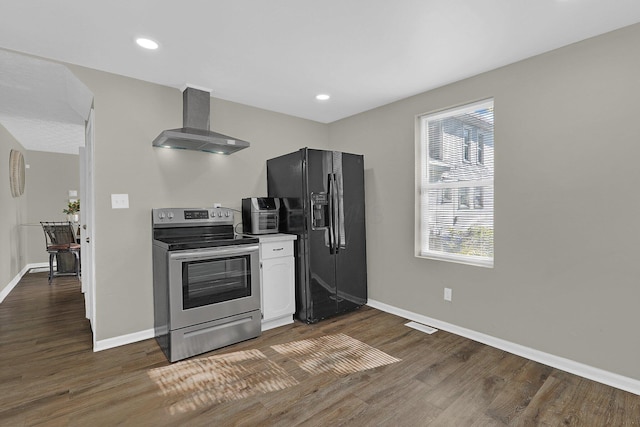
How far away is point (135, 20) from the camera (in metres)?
2.04

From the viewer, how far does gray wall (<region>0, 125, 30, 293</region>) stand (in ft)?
14.3

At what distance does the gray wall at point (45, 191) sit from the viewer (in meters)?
6.34

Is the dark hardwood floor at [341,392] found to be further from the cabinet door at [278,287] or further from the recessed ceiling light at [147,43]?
the recessed ceiling light at [147,43]

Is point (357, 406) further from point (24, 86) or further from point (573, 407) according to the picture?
point (24, 86)

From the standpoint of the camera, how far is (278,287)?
3.28 meters

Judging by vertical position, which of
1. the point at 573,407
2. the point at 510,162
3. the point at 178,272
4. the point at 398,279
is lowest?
the point at 573,407

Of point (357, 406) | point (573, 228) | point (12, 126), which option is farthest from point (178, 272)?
point (12, 126)

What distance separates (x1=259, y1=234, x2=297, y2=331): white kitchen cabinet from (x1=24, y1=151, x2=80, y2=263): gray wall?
591cm

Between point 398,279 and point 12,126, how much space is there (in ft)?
19.0

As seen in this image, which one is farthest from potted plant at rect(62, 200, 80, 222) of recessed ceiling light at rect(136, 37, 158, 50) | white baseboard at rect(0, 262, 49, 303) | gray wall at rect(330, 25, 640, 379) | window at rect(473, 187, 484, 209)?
window at rect(473, 187, 484, 209)

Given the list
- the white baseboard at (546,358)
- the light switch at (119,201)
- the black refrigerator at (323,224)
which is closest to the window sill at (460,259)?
the white baseboard at (546,358)

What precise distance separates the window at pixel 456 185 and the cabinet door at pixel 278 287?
1424 millimetres

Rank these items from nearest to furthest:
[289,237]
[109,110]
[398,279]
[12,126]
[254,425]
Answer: [254,425] < [109,110] < [289,237] < [398,279] < [12,126]

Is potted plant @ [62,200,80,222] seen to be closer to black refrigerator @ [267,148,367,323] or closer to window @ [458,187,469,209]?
black refrigerator @ [267,148,367,323]
